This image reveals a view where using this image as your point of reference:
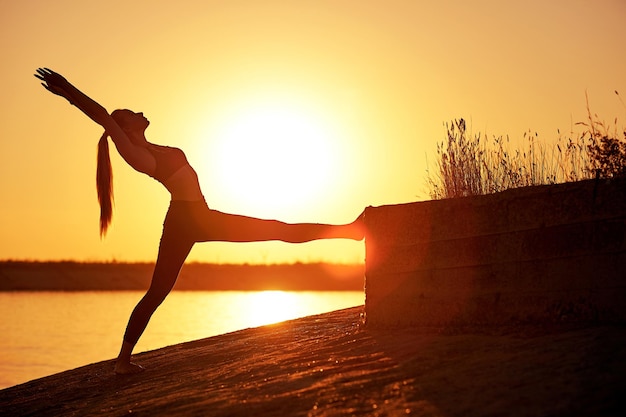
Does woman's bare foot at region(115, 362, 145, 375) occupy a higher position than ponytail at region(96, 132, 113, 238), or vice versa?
ponytail at region(96, 132, 113, 238)

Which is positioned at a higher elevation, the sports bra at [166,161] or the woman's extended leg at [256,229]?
the sports bra at [166,161]

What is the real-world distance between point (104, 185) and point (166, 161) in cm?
74

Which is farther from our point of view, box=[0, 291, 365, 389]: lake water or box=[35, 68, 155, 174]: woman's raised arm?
box=[0, 291, 365, 389]: lake water

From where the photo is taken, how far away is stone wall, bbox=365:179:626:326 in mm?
5055

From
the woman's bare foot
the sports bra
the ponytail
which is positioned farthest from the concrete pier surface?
the sports bra

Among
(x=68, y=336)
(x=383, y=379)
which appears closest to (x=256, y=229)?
(x=383, y=379)

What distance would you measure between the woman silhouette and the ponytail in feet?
1.16

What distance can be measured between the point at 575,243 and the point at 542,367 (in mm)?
1219

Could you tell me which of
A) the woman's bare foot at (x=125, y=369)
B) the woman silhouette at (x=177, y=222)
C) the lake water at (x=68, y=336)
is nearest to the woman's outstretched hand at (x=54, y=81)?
the woman silhouette at (x=177, y=222)

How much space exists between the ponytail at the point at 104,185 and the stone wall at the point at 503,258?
7.42 feet

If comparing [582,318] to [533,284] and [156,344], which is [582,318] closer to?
[533,284]

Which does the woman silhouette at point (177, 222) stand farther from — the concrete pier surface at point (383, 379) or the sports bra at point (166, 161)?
the concrete pier surface at point (383, 379)

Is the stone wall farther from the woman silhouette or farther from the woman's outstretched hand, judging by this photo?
the woman's outstretched hand

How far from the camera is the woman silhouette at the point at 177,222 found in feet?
20.7
